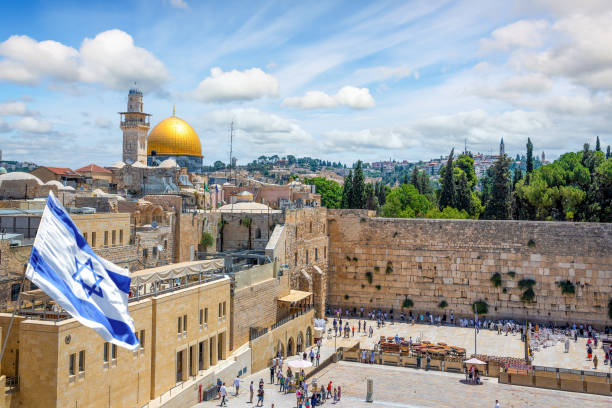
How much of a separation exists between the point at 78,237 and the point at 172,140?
47.6m

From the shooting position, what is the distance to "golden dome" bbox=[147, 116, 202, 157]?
5781cm

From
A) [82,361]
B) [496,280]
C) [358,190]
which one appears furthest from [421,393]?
[358,190]

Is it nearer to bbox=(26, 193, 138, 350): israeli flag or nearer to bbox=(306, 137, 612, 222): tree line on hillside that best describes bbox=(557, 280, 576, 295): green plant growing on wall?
bbox=(306, 137, 612, 222): tree line on hillside

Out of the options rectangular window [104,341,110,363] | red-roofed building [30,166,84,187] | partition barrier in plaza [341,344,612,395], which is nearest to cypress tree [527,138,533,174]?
partition barrier in plaza [341,344,612,395]

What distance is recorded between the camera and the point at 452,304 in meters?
36.3

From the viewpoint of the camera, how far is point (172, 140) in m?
58.0

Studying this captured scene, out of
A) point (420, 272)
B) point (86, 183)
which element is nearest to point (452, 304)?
point (420, 272)

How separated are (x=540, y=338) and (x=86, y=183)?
3666 centimetres

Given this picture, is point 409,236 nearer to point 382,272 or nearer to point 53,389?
point 382,272

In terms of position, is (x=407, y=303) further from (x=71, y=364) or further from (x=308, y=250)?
(x=71, y=364)

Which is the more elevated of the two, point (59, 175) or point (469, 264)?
point (59, 175)

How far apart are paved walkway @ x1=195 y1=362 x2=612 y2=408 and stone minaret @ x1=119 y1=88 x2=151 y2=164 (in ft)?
128

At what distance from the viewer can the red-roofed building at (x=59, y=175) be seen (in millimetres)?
45625

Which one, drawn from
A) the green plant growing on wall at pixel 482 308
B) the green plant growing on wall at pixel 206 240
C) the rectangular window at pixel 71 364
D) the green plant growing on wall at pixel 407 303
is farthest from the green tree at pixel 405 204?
the rectangular window at pixel 71 364
